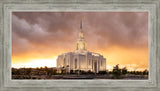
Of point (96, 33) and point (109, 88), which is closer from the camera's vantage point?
point (109, 88)

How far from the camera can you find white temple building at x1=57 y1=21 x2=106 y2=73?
4406 millimetres

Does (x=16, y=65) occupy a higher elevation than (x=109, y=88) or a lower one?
higher

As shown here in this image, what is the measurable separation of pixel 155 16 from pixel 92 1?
1.15 m

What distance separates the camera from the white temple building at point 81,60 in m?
4.41

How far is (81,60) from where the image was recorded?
14.8ft

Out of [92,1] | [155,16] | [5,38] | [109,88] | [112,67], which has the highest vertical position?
[92,1]

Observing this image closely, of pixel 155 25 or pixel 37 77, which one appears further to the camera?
pixel 37 77

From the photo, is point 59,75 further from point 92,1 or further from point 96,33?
point 92,1

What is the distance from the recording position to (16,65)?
170 inches

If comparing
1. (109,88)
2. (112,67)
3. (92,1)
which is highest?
(92,1)

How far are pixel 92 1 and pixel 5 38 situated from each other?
1681mm

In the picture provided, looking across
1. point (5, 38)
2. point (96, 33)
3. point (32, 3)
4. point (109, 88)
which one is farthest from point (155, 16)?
point (5, 38)

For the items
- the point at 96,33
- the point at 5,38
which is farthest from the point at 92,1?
the point at 5,38

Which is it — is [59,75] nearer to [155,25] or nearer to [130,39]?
[130,39]
